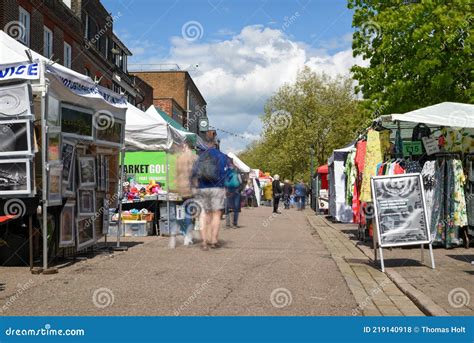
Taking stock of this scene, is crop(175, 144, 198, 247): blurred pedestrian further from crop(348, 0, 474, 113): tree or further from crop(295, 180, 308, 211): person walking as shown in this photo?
crop(295, 180, 308, 211): person walking

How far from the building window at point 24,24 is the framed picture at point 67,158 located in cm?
1488

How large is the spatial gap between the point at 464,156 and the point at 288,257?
445 cm

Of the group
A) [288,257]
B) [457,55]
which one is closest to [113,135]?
[288,257]

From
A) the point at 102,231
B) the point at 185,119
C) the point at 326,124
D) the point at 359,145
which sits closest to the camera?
the point at 102,231

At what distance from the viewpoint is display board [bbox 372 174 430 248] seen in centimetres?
915

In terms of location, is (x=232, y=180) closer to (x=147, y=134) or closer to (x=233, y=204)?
(x=233, y=204)

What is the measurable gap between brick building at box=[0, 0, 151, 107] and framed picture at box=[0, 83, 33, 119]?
28.9ft

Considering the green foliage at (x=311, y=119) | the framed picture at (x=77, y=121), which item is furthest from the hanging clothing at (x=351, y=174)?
the green foliage at (x=311, y=119)

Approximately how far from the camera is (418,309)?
617 cm

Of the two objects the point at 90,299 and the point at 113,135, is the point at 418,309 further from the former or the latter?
the point at 113,135

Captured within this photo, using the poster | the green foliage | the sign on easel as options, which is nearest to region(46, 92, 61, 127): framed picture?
the sign on easel

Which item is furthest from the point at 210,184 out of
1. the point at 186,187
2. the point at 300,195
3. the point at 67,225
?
the point at 300,195

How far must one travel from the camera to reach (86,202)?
410 inches

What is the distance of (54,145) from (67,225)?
1.41 meters
